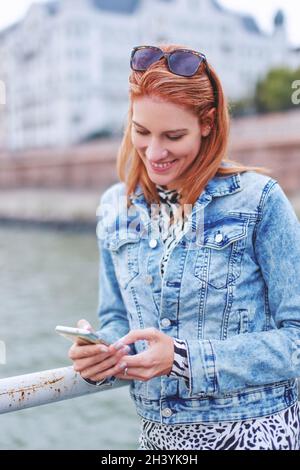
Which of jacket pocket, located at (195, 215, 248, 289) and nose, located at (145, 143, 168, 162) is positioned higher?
nose, located at (145, 143, 168, 162)

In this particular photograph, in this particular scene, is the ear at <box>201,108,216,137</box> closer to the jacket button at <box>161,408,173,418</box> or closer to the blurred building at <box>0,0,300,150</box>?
the jacket button at <box>161,408,173,418</box>

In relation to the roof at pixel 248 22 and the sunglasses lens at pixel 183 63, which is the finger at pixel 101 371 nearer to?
the sunglasses lens at pixel 183 63

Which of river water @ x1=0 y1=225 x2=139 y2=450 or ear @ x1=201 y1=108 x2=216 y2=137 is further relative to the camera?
river water @ x1=0 y1=225 x2=139 y2=450

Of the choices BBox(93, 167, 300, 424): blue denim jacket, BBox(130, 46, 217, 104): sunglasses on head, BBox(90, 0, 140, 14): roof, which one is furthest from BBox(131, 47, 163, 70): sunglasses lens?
BBox(90, 0, 140, 14): roof

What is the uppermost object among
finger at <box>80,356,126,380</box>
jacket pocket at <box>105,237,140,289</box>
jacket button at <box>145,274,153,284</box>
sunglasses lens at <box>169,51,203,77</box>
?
sunglasses lens at <box>169,51,203,77</box>

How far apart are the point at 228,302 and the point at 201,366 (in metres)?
0.12

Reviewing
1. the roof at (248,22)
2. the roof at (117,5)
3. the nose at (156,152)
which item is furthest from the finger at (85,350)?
the roof at (248,22)

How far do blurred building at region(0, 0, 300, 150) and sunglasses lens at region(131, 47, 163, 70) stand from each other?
127ft

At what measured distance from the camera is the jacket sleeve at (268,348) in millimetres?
1150

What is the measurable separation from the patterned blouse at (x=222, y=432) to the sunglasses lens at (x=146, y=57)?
0.92 feet

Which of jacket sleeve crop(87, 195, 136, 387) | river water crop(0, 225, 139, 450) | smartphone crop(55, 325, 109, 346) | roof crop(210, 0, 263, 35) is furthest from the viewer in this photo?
roof crop(210, 0, 263, 35)

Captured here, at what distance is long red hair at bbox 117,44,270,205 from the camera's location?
3.88 ft

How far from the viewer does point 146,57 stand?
48.0 inches

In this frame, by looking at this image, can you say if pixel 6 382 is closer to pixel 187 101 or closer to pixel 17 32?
pixel 187 101
